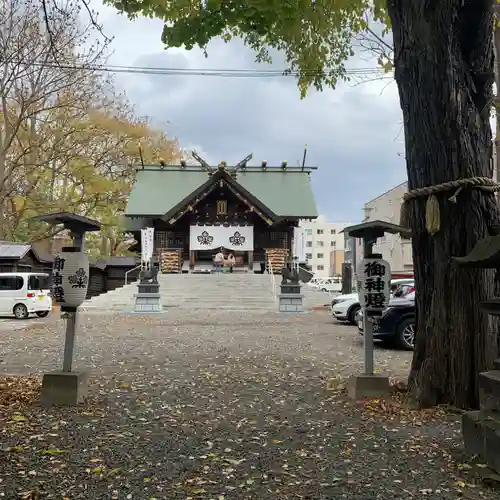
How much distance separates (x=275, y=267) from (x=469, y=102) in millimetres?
23168

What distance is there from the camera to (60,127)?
2298 cm

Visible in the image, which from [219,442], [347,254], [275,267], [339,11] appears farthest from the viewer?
[347,254]

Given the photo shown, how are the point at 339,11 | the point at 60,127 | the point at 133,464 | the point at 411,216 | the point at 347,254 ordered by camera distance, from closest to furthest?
the point at 133,464 → the point at 411,216 → the point at 339,11 → the point at 60,127 → the point at 347,254

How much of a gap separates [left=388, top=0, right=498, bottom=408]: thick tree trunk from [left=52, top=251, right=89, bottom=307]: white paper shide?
3749 mm

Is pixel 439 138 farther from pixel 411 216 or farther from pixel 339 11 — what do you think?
pixel 339 11

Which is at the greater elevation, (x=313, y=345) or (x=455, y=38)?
(x=455, y=38)

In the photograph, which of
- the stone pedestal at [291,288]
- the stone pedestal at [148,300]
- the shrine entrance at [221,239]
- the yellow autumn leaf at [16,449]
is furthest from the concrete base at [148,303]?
the yellow autumn leaf at [16,449]

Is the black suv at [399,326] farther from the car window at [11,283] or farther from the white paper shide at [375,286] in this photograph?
the car window at [11,283]

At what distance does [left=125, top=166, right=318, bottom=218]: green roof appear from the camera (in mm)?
29562

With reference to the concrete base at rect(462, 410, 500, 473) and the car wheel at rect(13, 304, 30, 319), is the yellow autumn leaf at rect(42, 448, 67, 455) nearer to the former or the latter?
the concrete base at rect(462, 410, 500, 473)

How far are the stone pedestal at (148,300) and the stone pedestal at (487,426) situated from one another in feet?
48.7

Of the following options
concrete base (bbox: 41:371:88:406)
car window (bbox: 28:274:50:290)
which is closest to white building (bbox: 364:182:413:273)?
car window (bbox: 28:274:50:290)

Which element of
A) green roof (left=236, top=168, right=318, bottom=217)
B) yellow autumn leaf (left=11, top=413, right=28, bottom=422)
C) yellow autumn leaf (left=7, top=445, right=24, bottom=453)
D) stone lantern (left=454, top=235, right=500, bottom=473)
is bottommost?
yellow autumn leaf (left=11, top=413, right=28, bottom=422)

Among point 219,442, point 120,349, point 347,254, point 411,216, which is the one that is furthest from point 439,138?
point 347,254
